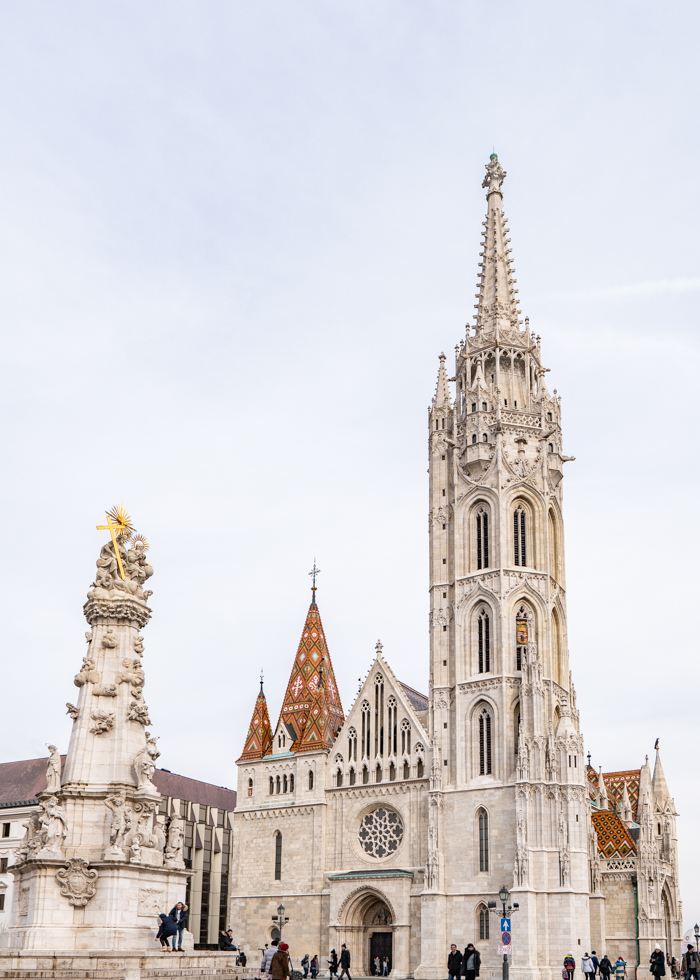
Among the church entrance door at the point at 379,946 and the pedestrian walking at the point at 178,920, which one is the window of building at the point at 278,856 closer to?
the church entrance door at the point at 379,946

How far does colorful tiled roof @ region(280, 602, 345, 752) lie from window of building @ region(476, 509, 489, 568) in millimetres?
10010

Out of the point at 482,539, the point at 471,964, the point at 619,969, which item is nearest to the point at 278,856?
the point at 619,969

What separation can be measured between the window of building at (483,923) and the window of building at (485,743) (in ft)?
18.8

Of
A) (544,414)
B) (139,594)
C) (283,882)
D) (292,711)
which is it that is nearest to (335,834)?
(283,882)

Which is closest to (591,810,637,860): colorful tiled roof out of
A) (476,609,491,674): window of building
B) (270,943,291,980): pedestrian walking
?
(476,609,491,674): window of building

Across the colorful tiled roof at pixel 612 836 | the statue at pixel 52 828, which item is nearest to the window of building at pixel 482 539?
the colorful tiled roof at pixel 612 836

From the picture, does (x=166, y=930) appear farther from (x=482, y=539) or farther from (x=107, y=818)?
(x=482, y=539)

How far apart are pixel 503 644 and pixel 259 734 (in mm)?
14025

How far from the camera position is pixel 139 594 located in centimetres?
2388

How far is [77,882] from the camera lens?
20656 millimetres

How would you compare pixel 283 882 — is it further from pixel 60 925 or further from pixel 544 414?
pixel 60 925

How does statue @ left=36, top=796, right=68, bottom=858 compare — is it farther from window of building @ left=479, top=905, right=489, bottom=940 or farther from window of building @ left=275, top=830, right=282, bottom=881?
window of building @ left=275, top=830, right=282, bottom=881

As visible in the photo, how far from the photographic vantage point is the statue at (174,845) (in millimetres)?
22045

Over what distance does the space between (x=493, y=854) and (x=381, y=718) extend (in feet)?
28.0
